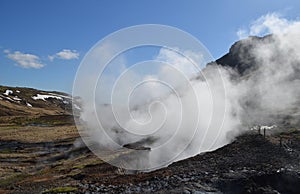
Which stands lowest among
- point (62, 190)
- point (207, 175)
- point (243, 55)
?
point (62, 190)

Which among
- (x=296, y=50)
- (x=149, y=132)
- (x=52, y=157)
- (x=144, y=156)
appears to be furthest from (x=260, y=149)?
(x=296, y=50)

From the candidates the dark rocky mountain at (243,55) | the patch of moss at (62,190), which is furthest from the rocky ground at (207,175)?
the dark rocky mountain at (243,55)

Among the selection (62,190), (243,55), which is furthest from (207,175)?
(243,55)

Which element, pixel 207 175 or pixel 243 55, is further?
pixel 243 55

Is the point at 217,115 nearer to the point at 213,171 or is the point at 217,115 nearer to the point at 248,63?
the point at 213,171

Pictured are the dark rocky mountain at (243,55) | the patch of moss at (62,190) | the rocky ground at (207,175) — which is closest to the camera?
the rocky ground at (207,175)

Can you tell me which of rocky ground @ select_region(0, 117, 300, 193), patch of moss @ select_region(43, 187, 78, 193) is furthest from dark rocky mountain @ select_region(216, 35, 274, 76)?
patch of moss @ select_region(43, 187, 78, 193)

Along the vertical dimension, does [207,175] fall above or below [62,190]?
above

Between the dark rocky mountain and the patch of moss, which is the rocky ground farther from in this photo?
the dark rocky mountain

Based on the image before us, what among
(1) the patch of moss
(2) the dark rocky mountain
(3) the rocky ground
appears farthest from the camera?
(2) the dark rocky mountain

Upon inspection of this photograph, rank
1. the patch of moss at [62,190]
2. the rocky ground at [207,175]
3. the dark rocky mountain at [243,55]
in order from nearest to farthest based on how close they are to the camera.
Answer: the rocky ground at [207,175]
the patch of moss at [62,190]
the dark rocky mountain at [243,55]

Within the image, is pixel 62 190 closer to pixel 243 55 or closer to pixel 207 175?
pixel 207 175

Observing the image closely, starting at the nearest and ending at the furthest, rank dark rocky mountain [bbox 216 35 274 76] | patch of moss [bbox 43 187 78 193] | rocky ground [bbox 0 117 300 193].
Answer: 1. rocky ground [bbox 0 117 300 193]
2. patch of moss [bbox 43 187 78 193]
3. dark rocky mountain [bbox 216 35 274 76]

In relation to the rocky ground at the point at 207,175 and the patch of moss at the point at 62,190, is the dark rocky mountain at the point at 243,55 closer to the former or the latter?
the rocky ground at the point at 207,175
